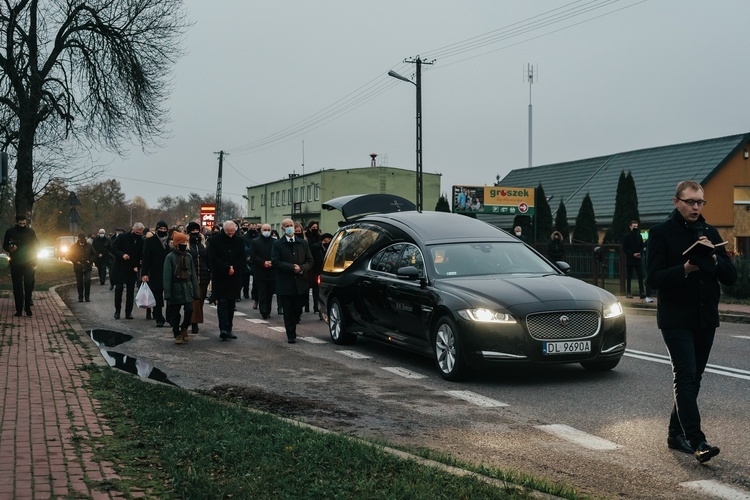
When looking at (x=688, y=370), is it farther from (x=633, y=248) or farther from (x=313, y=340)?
(x=633, y=248)

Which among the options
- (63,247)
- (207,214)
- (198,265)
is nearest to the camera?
(198,265)

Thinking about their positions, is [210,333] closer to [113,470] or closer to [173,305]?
[173,305]

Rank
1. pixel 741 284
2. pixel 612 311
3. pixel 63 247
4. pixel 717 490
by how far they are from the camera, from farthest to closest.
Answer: pixel 63 247, pixel 741 284, pixel 612 311, pixel 717 490

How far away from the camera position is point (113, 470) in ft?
18.1

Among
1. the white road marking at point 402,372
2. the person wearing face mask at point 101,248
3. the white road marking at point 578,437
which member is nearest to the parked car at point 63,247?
the person wearing face mask at point 101,248

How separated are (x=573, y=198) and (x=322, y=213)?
34201 mm

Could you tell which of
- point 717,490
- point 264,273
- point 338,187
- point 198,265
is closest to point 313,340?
point 198,265

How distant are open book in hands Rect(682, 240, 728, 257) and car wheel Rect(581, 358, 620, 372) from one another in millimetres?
3957

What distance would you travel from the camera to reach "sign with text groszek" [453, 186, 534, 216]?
41906mm

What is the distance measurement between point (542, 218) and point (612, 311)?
106 ft

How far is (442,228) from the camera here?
1173 cm

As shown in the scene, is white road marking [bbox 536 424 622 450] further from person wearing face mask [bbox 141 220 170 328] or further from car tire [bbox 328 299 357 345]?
person wearing face mask [bbox 141 220 170 328]

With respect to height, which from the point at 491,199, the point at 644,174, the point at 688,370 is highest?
the point at 644,174

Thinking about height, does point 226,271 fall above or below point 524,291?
above
